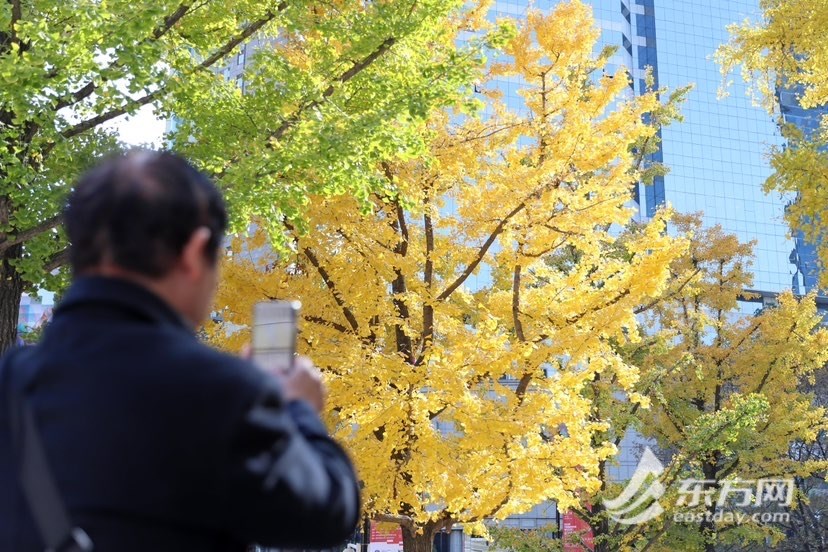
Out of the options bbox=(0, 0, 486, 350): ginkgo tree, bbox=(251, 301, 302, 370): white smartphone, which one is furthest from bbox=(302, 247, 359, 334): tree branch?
bbox=(251, 301, 302, 370): white smartphone

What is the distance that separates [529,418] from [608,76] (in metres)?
3.87

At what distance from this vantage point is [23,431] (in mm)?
1104

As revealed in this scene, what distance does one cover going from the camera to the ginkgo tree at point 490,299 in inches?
327

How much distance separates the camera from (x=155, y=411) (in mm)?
1065

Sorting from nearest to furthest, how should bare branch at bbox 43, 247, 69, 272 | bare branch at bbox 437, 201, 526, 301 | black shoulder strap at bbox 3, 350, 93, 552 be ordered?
1. black shoulder strap at bbox 3, 350, 93, 552
2. bare branch at bbox 43, 247, 69, 272
3. bare branch at bbox 437, 201, 526, 301

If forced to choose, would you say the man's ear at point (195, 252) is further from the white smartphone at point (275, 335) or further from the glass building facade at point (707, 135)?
the glass building facade at point (707, 135)

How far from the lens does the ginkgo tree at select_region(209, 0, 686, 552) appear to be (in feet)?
27.2

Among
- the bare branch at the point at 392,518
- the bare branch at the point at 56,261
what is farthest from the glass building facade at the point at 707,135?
the bare branch at the point at 56,261

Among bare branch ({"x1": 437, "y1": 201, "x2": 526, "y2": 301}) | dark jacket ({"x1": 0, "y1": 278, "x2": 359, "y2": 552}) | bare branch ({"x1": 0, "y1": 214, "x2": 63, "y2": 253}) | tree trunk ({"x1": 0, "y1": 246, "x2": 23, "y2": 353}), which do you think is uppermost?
bare branch ({"x1": 437, "y1": 201, "x2": 526, "y2": 301})

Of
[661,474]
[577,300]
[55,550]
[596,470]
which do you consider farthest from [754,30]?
[55,550]

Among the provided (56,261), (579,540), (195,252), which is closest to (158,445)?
(195,252)

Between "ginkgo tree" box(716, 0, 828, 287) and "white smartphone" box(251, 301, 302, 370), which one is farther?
"ginkgo tree" box(716, 0, 828, 287)

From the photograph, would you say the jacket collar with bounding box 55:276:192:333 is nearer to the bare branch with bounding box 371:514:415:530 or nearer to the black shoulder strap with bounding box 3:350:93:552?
the black shoulder strap with bounding box 3:350:93:552

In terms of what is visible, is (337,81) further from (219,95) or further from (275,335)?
(275,335)
